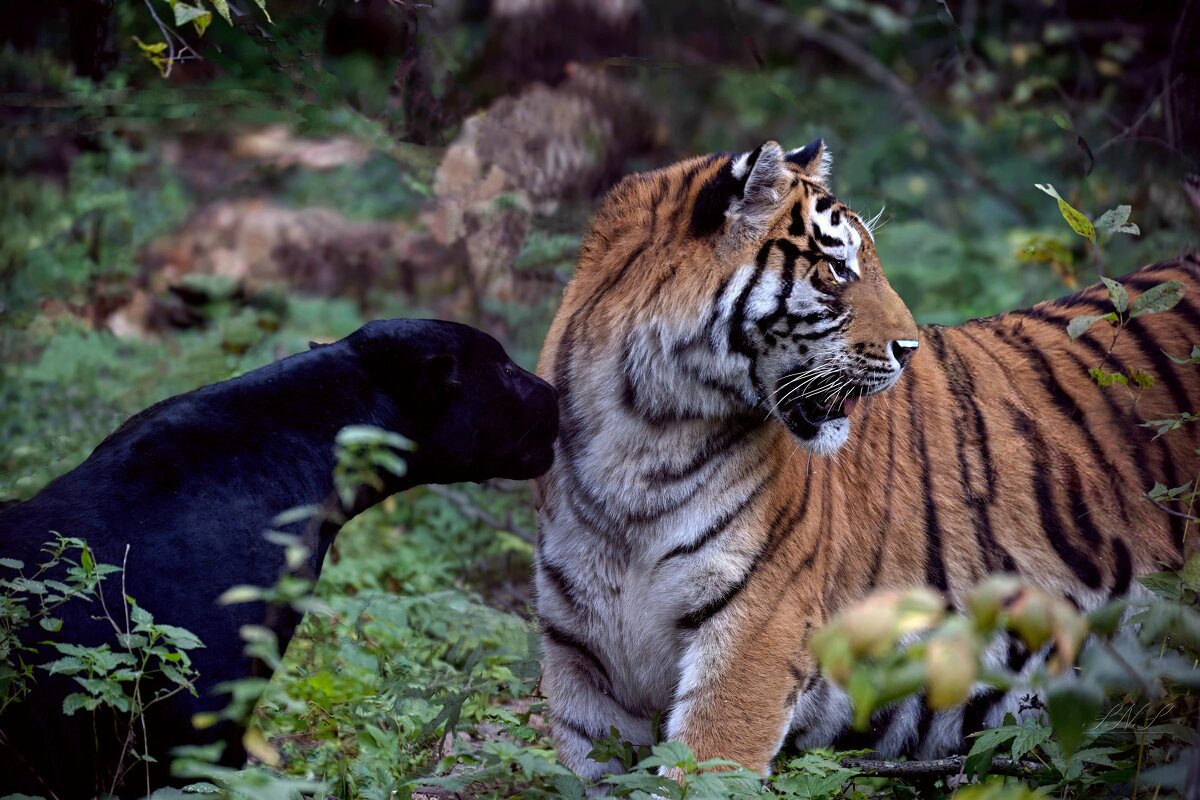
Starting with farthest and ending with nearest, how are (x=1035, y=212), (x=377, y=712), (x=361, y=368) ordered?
(x=1035, y=212), (x=361, y=368), (x=377, y=712)

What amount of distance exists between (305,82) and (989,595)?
3.43m

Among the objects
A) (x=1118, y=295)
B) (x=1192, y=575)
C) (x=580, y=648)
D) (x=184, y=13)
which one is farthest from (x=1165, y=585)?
(x=184, y=13)

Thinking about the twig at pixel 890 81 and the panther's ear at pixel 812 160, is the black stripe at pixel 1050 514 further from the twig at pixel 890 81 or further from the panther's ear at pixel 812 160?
the twig at pixel 890 81

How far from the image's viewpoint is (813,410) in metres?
3.32

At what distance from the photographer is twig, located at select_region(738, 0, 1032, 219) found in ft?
30.7

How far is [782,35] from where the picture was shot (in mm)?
12195

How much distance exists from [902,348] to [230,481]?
182 cm

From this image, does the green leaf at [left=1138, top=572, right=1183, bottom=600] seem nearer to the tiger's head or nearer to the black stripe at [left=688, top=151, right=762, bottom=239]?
the tiger's head

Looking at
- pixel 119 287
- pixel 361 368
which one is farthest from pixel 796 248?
pixel 119 287

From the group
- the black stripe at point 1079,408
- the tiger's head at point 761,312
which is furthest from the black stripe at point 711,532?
the black stripe at point 1079,408

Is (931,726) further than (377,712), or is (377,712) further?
(931,726)

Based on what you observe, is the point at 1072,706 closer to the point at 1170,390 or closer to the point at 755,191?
the point at 755,191

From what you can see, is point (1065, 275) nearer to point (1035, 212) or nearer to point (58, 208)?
point (1035, 212)

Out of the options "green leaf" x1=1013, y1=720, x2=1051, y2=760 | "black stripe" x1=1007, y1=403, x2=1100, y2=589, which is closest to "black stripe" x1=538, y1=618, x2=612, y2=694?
"green leaf" x1=1013, y1=720, x2=1051, y2=760
